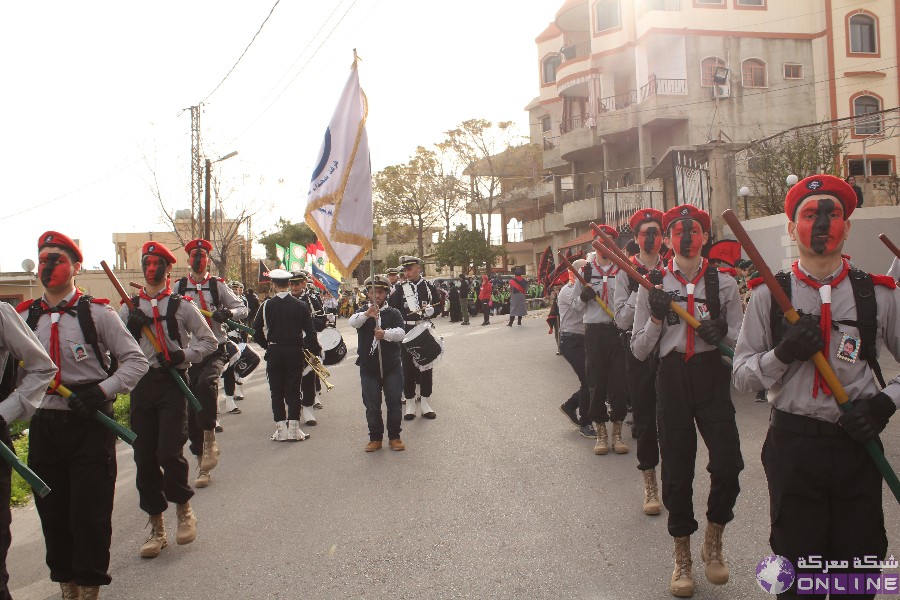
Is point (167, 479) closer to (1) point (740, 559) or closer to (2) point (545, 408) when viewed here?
(1) point (740, 559)

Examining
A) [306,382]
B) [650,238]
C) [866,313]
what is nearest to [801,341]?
[866,313]

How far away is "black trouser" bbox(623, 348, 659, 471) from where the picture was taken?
5.25 metres

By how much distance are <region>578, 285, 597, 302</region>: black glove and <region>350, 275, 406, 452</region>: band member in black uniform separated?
6.97ft

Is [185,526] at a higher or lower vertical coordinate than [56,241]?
lower

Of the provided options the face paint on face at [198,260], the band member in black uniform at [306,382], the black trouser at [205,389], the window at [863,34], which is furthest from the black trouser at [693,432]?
the window at [863,34]

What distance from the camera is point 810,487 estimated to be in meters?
3.08

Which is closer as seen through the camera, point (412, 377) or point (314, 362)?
point (412, 377)

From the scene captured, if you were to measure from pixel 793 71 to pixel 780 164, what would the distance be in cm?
1940

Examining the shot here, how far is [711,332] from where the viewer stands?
413cm

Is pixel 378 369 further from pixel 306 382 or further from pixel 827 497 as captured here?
pixel 827 497

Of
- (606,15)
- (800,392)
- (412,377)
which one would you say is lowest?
(412,377)

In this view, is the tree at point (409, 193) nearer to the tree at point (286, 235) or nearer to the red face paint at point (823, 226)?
the tree at point (286, 235)

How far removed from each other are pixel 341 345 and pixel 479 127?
4029 centimetres

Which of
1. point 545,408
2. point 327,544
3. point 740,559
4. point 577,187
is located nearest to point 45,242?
point 327,544
